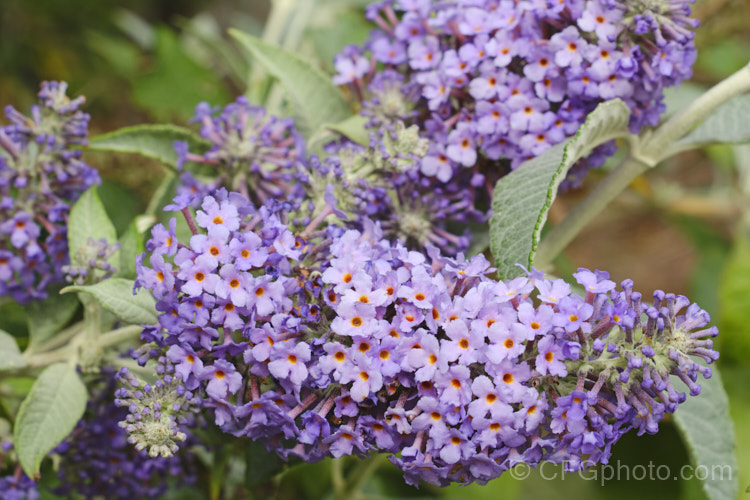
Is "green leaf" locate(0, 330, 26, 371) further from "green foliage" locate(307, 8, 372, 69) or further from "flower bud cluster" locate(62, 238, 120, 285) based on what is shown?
"green foliage" locate(307, 8, 372, 69)

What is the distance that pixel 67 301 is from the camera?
3.02 ft

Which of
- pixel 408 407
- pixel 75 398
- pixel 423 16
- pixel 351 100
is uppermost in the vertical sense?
pixel 423 16

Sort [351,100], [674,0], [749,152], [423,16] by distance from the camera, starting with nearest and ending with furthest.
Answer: [674,0] → [423,16] → [351,100] → [749,152]

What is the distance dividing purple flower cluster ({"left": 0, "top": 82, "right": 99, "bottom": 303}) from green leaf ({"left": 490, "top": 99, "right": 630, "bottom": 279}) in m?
0.50

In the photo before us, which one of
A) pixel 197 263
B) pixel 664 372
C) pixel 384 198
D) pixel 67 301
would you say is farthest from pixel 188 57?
pixel 664 372

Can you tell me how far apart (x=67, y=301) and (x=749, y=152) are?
139 centimetres

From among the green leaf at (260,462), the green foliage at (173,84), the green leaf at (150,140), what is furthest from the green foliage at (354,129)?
the green foliage at (173,84)

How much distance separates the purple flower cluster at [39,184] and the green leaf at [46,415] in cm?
13

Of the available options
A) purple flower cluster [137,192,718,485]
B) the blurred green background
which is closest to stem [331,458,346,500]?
the blurred green background

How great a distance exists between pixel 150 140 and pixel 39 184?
0.14 metres

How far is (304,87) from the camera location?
0.98 meters

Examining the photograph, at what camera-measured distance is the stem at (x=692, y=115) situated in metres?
0.86

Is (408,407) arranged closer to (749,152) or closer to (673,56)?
(673,56)

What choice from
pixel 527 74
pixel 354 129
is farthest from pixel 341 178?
pixel 527 74
